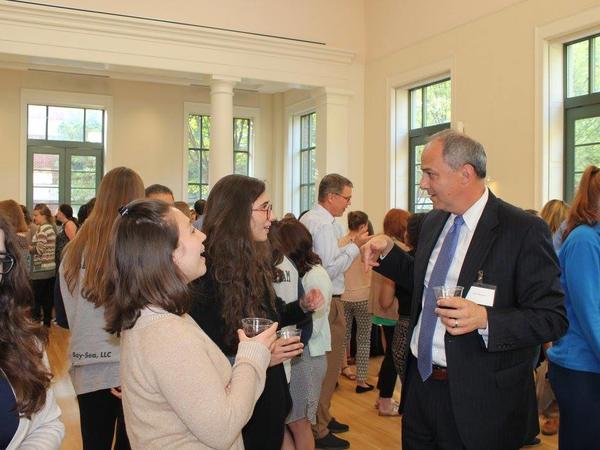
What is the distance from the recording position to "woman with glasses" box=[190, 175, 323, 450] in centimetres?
210

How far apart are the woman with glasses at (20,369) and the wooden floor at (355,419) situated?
285 cm

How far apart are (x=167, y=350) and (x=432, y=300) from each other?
1128mm

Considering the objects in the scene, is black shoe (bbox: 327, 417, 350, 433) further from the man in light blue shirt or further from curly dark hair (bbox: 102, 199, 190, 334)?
curly dark hair (bbox: 102, 199, 190, 334)

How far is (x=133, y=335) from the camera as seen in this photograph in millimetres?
1565

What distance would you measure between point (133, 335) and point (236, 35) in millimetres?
8203

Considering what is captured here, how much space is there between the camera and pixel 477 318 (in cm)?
194

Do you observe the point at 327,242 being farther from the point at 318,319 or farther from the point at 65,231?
the point at 65,231

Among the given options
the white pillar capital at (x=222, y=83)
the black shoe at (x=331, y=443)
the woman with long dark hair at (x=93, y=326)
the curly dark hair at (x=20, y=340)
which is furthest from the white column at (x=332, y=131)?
the curly dark hair at (x=20, y=340)

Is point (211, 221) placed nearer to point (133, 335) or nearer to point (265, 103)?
point (133, 335)

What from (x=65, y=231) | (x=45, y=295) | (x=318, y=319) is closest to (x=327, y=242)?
(x=318, y=319)

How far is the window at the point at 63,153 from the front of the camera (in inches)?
452

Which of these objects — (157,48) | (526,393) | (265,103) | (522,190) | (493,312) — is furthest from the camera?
(265,103)

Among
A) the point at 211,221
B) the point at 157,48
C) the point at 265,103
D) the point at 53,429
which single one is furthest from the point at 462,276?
the point at 265,103

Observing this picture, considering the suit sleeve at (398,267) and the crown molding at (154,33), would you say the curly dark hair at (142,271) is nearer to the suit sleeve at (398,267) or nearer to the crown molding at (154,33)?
the suit sleeve at (398,267)
